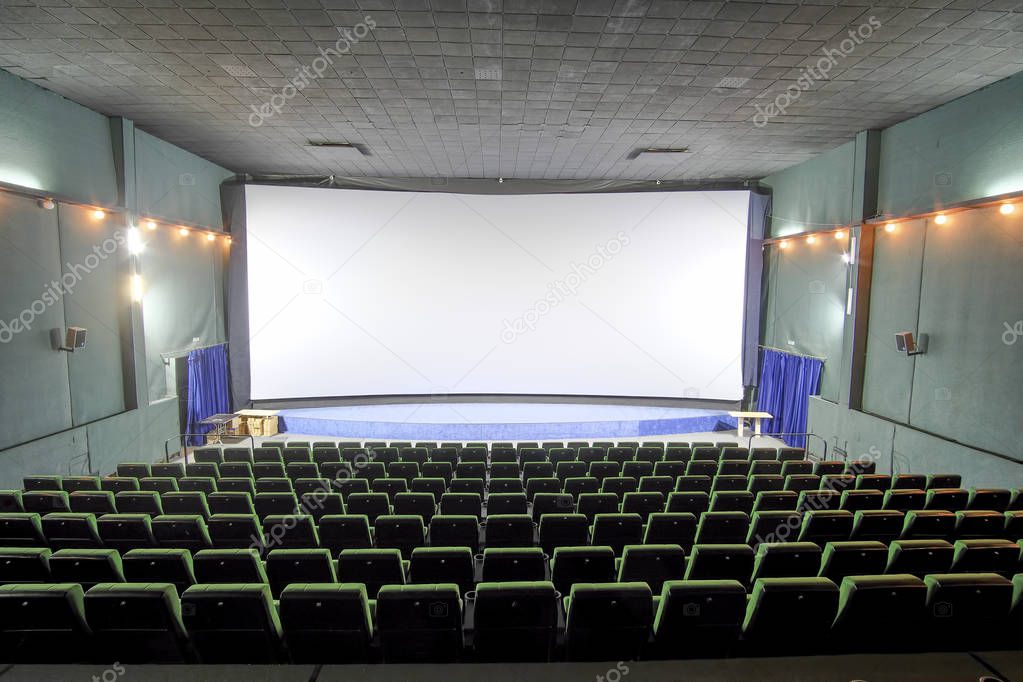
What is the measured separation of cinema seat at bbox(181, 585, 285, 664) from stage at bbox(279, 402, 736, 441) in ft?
34.0

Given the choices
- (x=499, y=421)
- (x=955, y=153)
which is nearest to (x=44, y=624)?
(x=499, y=421)

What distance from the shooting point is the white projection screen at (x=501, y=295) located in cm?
1562

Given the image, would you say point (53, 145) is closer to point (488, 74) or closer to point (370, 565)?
point (488, 74)

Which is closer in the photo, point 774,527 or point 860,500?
point 774,527

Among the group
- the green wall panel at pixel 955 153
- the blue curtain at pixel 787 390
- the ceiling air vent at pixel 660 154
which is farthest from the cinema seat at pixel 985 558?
the ceiling air vent at pixel 660 154

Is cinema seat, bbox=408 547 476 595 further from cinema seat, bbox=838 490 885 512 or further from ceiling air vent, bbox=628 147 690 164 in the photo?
ceiling air vent, bbox=628 147 690 164

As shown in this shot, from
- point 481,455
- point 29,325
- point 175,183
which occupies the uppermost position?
point 175,183

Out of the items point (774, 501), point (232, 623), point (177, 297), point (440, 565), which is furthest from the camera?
point (177, 297)

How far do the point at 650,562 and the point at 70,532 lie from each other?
497cm

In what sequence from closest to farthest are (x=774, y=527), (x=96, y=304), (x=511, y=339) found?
1. (x=774, y=527)
2. (x=96, y=304)
3. (x=511, y=339)

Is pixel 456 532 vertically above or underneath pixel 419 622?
underneath

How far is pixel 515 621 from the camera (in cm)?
309

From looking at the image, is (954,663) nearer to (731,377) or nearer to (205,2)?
(205,2)

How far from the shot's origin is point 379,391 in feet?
53.4
